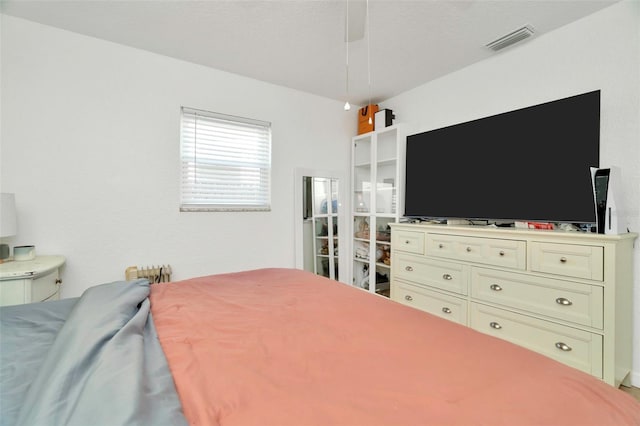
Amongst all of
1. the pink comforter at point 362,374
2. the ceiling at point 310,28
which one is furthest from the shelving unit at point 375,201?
the pink comforter at point 362,374

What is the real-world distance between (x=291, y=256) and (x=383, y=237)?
1123 millimetres

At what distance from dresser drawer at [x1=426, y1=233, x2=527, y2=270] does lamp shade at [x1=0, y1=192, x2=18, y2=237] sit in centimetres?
313

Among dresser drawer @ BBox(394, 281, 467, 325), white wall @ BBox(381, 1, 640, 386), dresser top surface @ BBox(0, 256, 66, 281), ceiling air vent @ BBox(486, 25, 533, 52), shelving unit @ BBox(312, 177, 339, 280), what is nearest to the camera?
dresser top surface @ BBox(0, 256, 66, 281)

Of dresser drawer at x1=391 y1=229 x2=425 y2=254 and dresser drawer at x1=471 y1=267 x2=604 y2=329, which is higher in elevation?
dresser drawer at x1=391 y1=229 x2=425 y2=254

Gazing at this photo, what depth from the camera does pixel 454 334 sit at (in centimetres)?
106

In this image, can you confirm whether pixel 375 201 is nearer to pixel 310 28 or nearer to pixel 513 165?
pixel 513 165

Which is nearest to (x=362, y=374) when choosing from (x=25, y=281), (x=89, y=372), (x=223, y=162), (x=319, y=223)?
(x=89, y=372)

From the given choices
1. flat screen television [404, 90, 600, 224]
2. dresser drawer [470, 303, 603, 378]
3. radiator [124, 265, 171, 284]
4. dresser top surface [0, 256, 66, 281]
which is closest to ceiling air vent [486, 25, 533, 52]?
flat screen television [404, 90, 600, 224]

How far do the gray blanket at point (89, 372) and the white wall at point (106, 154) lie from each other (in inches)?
53.4

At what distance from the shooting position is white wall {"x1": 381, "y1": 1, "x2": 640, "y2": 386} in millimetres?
1920

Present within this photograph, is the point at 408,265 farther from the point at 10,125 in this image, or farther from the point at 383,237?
the point at 10,125

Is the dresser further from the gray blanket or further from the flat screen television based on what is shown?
the gray blanket

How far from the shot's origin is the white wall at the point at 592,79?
75.6 inches

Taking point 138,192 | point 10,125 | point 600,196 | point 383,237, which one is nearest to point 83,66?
point 10,125
